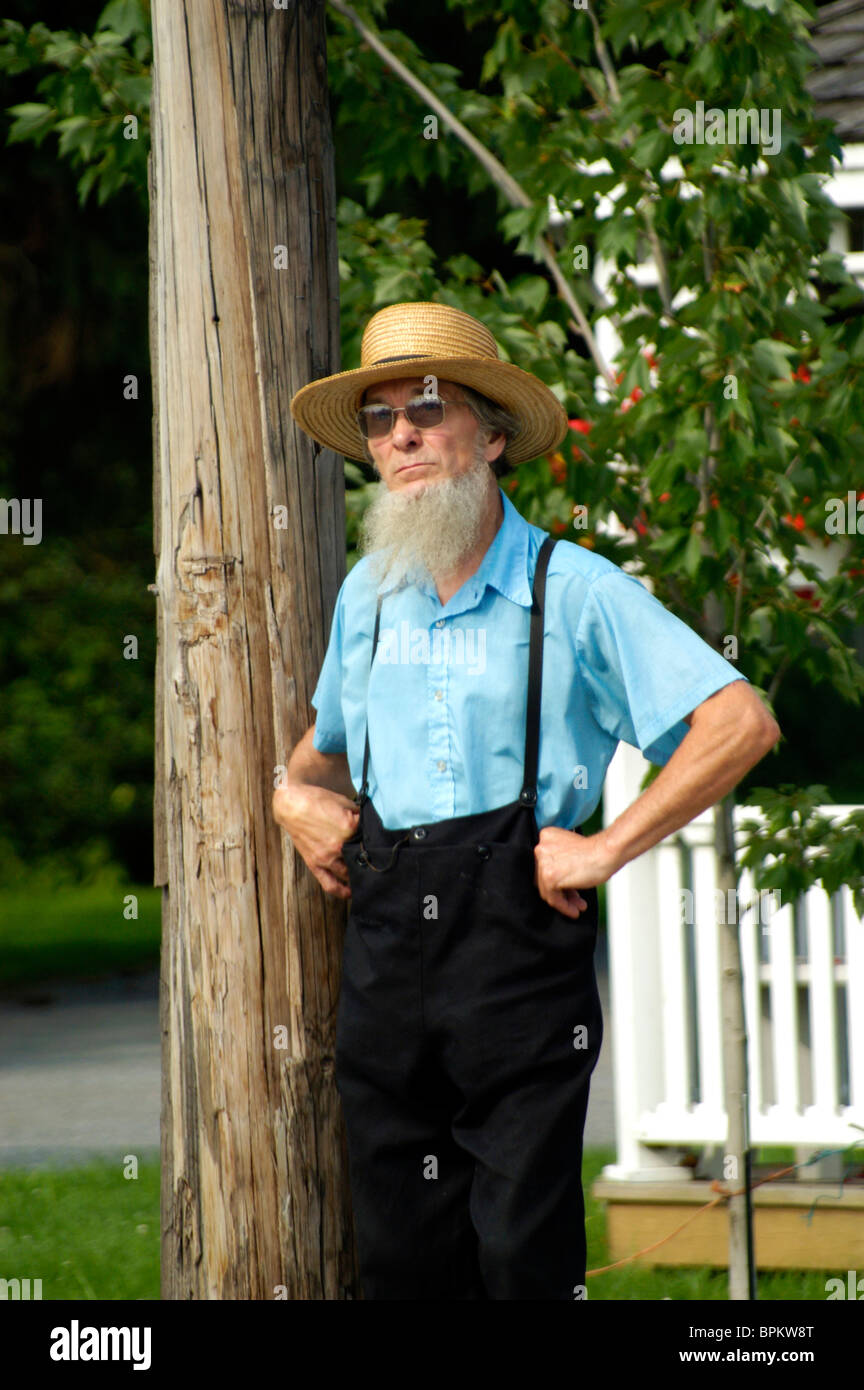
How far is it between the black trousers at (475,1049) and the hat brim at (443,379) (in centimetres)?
77

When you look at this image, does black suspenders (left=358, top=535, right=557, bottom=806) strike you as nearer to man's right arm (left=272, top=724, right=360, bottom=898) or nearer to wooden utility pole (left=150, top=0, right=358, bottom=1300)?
man's right arm (left=272, top=724, right=360, bottom=898)

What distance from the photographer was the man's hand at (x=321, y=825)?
3025mm

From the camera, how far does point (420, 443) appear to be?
292 centimetres

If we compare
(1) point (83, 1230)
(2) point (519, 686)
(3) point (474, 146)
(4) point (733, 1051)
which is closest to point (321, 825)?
(2) point (519, 686)

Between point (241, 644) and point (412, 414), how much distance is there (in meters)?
0.57

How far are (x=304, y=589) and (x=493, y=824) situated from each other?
0.70 metres

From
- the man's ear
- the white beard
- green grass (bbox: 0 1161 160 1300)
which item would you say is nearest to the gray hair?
the man's ear

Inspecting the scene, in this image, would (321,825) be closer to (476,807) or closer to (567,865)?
(476,807)

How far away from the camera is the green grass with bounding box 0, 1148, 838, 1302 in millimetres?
4875

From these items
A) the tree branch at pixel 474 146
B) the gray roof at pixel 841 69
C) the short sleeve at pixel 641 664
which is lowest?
the short sleeve at pixel 641 664

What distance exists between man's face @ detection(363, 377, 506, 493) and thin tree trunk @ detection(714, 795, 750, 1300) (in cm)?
143

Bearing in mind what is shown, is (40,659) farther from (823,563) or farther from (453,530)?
(453,530)

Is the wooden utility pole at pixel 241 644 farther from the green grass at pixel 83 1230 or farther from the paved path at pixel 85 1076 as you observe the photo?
the paved path at pixel 85 1076

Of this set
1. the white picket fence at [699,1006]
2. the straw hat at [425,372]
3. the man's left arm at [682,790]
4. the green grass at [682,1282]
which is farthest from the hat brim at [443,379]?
the green grass at [682,1282]
